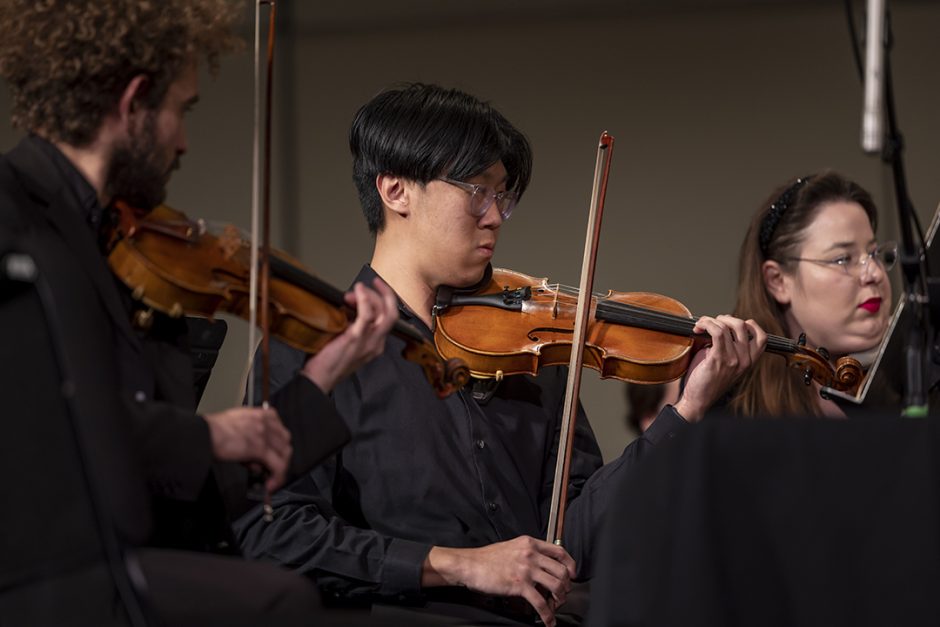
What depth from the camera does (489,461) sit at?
2137 mm

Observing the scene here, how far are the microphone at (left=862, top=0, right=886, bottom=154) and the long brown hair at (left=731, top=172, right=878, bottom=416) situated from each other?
1219 millimetres

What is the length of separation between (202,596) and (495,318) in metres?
1.01

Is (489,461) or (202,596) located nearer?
(202,596)

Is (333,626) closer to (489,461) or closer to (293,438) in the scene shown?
(293,438)

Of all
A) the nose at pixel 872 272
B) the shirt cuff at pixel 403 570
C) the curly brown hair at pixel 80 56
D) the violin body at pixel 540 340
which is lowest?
the shirt cuff at pixel 403 570

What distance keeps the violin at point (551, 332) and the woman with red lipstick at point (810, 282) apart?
16.1 inches

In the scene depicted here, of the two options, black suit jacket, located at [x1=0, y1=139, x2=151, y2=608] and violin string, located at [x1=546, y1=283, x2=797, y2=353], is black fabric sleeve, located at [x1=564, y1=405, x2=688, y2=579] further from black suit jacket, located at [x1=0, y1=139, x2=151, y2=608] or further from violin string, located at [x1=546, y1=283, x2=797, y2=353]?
black suit jacket, located at [x1=0, y1=139, x2=151, y2=608]

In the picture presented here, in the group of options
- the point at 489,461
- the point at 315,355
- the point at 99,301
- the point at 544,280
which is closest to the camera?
the point at 99,301

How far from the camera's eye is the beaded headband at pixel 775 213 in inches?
108

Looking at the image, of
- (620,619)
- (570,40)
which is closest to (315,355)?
(620,619)

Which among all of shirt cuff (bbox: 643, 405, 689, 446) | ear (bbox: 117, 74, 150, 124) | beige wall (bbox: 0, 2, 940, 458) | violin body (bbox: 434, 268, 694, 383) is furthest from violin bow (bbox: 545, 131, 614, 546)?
beige wall (bbox: 0, 2, 940, 458)

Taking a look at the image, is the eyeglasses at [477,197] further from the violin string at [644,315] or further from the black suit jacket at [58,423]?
the black suit jacket at [58,423]

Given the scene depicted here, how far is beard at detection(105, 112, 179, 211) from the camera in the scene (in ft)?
4.89

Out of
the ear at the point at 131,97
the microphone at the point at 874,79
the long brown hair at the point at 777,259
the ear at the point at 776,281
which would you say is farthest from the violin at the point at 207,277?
the ear at the point at 776,281
